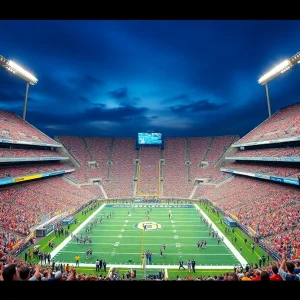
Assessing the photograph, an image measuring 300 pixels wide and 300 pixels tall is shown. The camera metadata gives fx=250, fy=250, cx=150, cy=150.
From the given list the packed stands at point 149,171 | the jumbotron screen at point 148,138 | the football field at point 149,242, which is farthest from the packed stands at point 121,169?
the football field at point 149,242

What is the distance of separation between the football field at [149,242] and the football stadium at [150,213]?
0.09m

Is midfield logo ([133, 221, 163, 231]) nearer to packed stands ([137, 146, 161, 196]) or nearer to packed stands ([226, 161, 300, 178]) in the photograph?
packed stands ([226, 161, 300, 178])

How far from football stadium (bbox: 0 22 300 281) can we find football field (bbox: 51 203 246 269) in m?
0.09

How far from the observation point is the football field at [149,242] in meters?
17.5

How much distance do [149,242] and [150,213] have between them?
36.2ft

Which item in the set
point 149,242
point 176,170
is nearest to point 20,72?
point 149,242

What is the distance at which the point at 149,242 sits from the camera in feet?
70.5

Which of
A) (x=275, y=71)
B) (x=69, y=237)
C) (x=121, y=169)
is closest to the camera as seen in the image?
(x=69, y=237)

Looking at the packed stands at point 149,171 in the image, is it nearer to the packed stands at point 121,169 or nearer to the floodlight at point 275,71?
the packed stands at point 121,169

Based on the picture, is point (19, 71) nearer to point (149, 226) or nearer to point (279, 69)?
point (149, 226)

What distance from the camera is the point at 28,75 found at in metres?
36.8

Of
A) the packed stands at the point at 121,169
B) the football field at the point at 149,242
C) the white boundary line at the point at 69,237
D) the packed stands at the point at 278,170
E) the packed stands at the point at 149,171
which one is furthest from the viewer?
the packed stands at the point at 149,171
